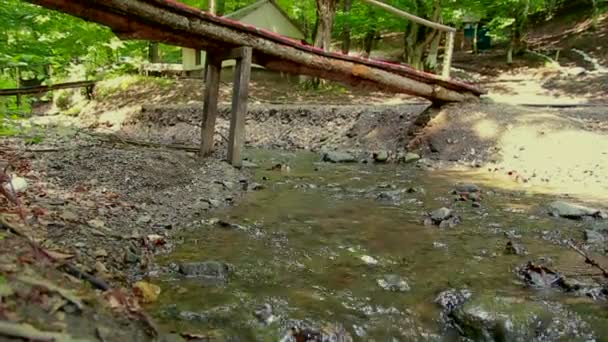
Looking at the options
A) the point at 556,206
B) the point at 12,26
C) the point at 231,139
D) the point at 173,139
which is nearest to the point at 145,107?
the point at 173,139

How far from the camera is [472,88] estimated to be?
1062 cm

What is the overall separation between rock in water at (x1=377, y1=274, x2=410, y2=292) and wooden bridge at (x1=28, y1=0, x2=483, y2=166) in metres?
4.20

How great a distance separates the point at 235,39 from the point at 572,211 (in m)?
4.89

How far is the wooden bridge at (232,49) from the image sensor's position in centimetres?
561

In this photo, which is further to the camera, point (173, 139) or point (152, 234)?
point (173, 139)

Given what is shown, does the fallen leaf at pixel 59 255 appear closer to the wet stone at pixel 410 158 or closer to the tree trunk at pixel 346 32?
the wet stone at pixel 410 158

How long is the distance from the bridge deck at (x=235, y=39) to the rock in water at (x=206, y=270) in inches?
141

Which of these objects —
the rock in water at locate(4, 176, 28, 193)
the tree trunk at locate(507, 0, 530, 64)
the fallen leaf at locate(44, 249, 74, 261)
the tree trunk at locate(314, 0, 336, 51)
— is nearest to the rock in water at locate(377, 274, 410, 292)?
the fallen leaf at locate(44, 249, 74, 261)

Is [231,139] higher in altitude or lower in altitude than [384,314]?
higher

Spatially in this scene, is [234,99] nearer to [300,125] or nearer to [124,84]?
[300,125]

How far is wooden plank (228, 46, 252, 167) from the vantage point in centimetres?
683

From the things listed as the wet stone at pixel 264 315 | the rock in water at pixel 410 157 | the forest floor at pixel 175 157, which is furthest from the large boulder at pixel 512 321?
the rock in water at pixel 410 157

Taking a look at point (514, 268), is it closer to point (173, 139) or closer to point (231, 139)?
point (231, 139)

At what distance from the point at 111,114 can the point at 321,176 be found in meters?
9.99
